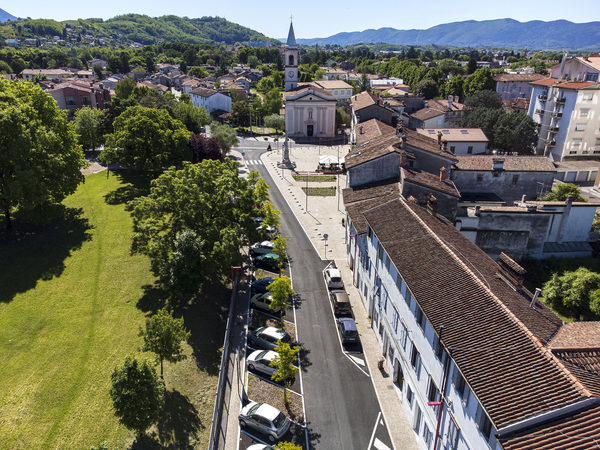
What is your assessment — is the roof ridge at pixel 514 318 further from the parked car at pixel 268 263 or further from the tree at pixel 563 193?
the tree at pixel 563 193

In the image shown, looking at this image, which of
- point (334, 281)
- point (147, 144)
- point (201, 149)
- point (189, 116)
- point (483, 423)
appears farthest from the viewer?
point (189, 116)

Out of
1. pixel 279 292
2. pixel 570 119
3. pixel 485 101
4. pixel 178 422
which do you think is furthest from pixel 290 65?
pixel 178 422

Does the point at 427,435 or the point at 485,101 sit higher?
the point at 485,101

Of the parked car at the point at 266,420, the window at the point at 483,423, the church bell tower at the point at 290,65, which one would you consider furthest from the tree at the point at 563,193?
the church bell tower at the point at 290,65

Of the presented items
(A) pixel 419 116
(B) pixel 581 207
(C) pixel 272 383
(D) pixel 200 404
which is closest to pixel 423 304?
(C) pixel 272 383

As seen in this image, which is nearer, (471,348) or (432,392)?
(471,348)

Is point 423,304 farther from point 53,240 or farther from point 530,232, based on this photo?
point 53,240

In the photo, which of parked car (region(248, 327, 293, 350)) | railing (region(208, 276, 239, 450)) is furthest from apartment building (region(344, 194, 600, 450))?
railing (region(208, 276, 239, 450))

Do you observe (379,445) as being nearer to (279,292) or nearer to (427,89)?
(279,292)
